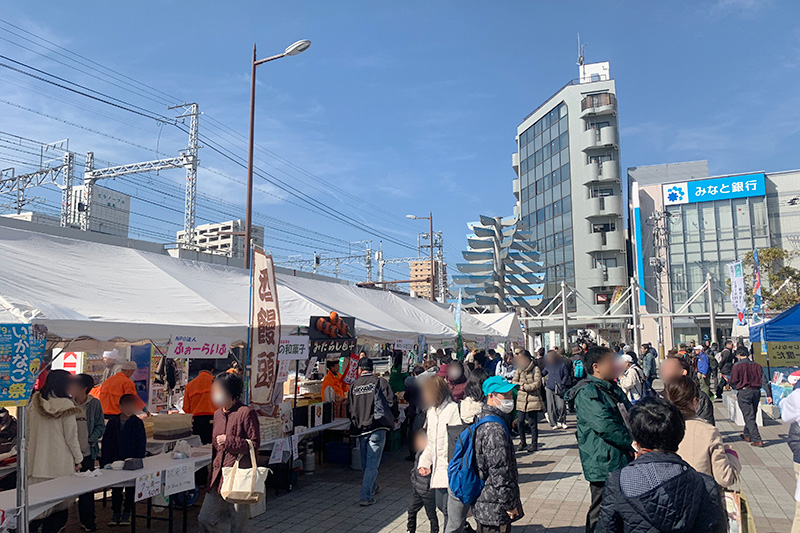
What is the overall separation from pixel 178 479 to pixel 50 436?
50.6 inches

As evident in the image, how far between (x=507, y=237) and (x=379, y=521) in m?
31.9

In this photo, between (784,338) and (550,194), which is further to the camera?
(550,194)

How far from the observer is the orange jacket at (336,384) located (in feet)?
31.4

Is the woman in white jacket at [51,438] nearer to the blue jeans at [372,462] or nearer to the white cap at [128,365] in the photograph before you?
the blue jeans at [372,462]

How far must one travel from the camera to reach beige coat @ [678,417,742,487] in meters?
3.51

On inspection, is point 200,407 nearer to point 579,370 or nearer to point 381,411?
point 381,411

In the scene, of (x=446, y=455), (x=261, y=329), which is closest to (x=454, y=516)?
(x=446, y=455)

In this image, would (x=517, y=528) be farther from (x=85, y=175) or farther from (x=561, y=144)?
(x=561, y=144)

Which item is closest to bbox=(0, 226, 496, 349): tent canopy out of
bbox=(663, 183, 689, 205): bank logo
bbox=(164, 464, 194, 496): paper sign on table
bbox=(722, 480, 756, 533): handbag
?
bbox=(164, 464, 194, 496): paper sign on table

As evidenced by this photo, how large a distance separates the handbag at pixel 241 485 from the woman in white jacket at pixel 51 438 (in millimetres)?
1778

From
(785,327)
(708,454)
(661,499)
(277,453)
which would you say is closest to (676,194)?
(785,327)

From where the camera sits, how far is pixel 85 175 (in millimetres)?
25391

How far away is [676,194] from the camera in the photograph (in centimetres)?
4041

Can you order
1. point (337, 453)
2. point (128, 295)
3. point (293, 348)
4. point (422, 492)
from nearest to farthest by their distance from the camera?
point (422, 492), point (128, 295), point (293, 348), point (337, 453)
